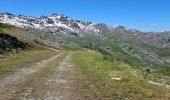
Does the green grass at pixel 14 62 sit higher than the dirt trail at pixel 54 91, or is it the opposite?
the green grass at pixel 14 62

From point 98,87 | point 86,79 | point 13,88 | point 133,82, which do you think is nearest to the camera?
point 13,88

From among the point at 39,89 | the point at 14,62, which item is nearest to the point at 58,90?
the point at 39,89

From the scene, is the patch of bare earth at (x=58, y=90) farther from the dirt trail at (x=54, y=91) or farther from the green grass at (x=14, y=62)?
the green grass at (x=14, y=62)

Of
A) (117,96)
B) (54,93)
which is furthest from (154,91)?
(54,93)

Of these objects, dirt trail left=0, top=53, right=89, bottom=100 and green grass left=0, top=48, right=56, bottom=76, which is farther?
green grass left=0, top=48, right=56, bottom=76

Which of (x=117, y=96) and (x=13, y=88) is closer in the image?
(x=117, y=96)

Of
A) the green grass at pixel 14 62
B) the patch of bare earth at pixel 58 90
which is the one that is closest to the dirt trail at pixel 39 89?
the patch of bare earth at pixel 58 90

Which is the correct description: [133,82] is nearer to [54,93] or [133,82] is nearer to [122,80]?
[122,80]

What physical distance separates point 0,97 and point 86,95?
4623 millimetres

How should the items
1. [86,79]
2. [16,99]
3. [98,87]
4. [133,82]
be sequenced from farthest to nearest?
1. [86,79]
2. [133,82]
3. [98,87]
4. [16,99]

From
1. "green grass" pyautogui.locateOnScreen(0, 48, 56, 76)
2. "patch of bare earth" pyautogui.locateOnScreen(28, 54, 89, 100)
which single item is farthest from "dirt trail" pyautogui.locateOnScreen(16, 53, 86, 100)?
"green grass" pyautogui.locateOnScreen(0, 48, 56, 76)

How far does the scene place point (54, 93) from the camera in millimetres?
20125

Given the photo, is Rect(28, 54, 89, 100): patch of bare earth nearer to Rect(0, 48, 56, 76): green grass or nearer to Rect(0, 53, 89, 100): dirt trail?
Rect(0, 53, 89, 100): dirt trail

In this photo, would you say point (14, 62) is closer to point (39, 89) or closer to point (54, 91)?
point (39, 89)
